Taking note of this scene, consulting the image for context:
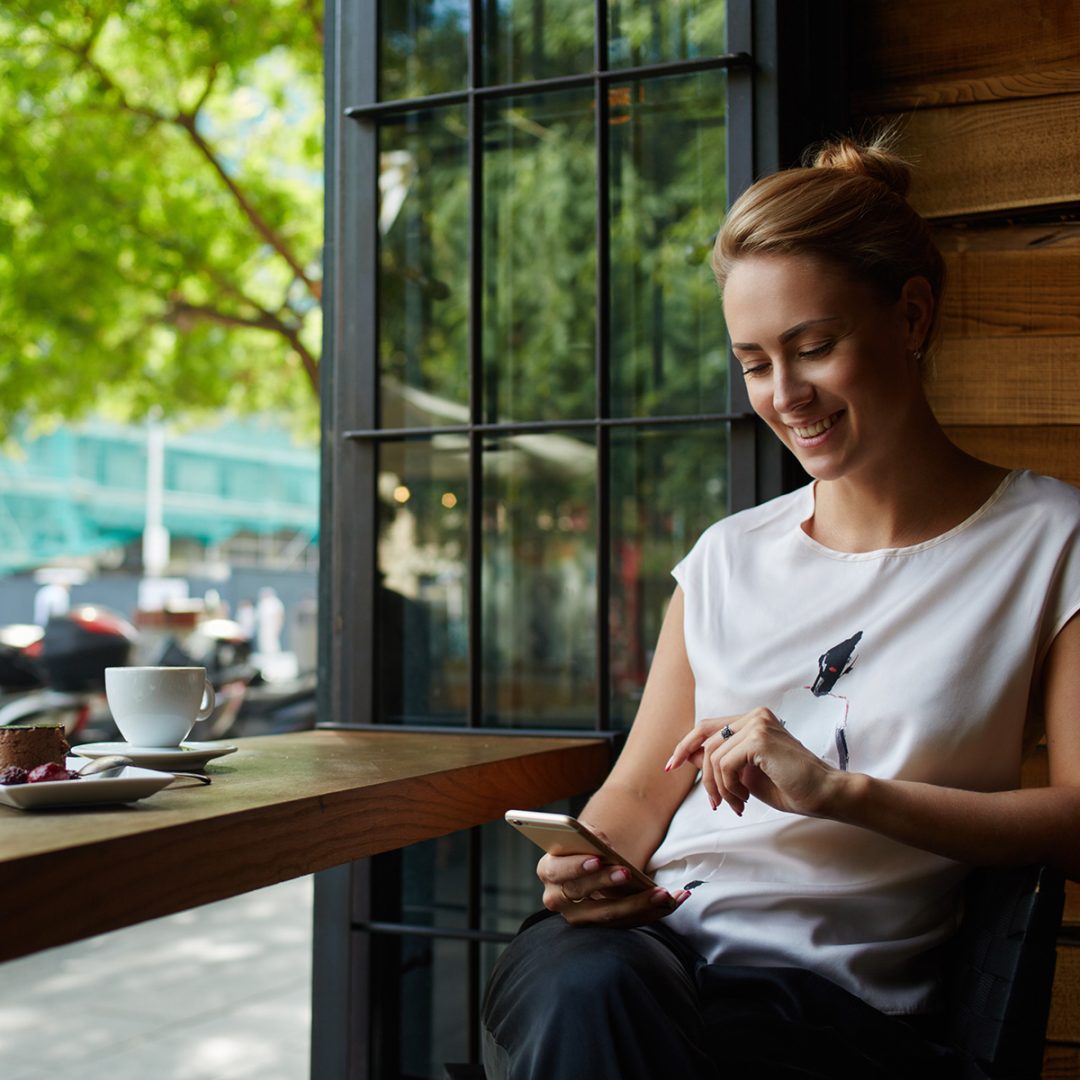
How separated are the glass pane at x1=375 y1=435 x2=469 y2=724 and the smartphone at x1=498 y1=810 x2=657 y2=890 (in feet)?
2.97

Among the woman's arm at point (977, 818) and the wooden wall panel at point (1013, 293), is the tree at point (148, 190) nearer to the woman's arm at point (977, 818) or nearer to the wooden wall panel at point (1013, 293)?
the wooden wall panel at point (1013, 293)

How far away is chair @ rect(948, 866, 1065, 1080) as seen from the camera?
113 centimetres

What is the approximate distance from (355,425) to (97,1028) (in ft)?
7.11

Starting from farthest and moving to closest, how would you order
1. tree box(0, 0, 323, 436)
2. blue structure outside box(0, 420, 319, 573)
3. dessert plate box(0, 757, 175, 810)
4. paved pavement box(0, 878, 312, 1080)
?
blue structure outside box(0, 420, 319, 573) → tree box(0, 0, 323, 436) → paved pavement box(0, 878, 312, 1080) → dessert plate box(0, 757, 175, 810)

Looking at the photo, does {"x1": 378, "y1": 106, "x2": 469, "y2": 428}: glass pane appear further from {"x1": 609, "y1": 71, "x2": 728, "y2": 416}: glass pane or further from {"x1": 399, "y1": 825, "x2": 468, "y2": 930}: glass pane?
{"x1": 399, "y1": 825, "x2": 468, "y2": 930}: glass pane

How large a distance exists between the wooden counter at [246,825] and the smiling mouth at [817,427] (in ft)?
1.72

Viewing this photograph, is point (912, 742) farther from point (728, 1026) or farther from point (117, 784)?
point (117, 784)

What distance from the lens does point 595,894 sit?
49.8 inches

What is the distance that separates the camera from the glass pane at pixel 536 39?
2.10 m

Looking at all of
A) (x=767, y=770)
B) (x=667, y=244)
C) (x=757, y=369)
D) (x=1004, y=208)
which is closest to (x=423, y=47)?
(x=667, y=244)

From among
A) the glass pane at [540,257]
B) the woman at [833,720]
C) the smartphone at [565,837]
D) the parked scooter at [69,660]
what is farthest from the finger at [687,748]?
the parked scooter at [69,660]

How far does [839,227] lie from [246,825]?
0.85 m

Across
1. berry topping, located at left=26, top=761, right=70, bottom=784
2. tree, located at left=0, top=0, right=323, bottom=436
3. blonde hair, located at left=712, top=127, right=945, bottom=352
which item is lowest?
berry topping, located at left=26, top=761, right=70, bottom=784

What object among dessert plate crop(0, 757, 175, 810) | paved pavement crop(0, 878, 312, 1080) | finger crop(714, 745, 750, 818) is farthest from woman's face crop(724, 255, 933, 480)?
paved pavement crop(0, 878, 312, 1080)
